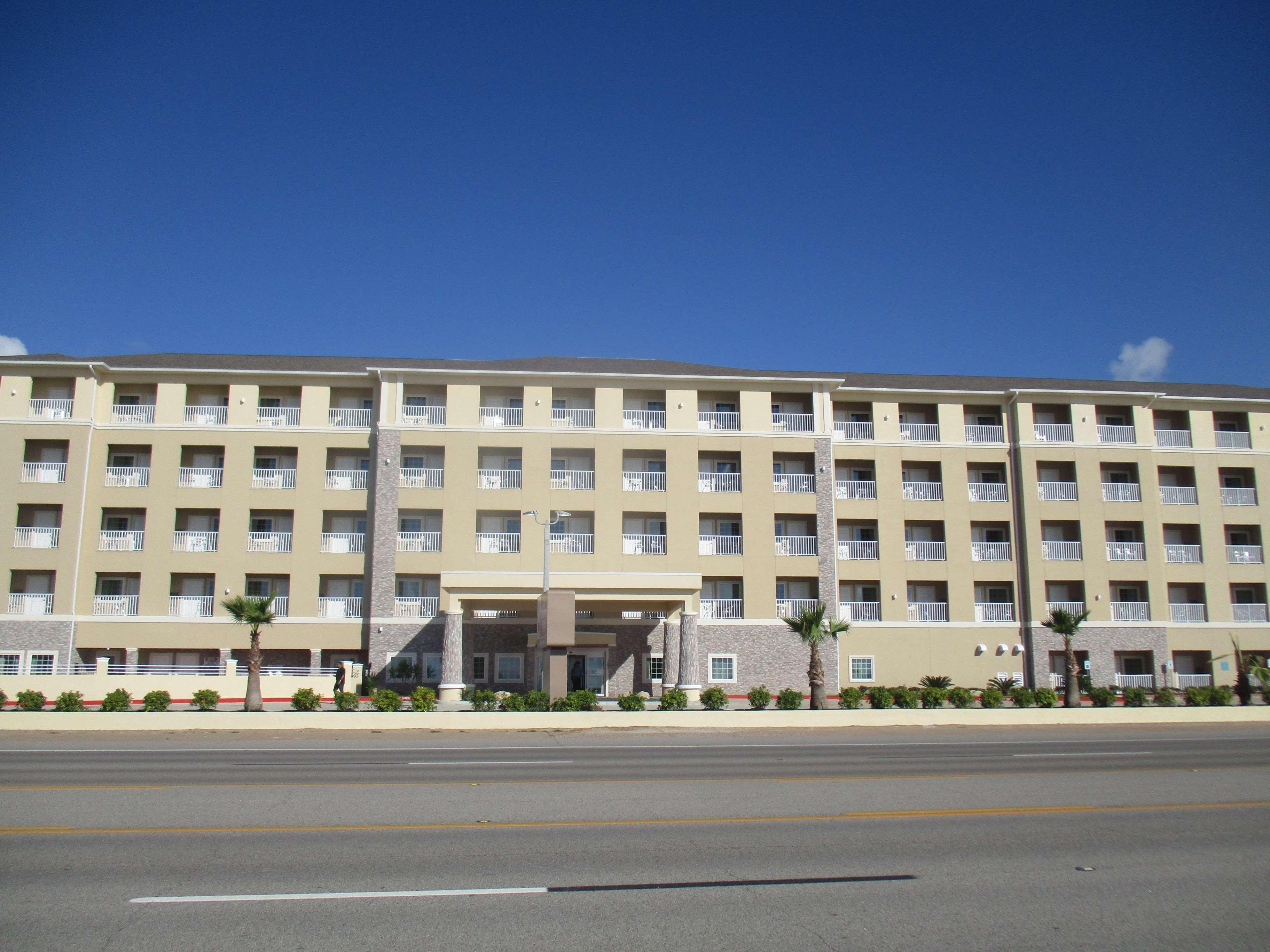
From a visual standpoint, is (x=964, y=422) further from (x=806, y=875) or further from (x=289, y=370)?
(x=806, y=875)

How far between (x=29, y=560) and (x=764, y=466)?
3089 cm

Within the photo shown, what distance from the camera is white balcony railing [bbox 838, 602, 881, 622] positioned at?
41.4 m

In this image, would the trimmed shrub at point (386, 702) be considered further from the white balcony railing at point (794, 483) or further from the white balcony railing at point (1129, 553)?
the white balcony railing at point (1129, 553)

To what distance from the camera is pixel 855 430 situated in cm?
4303

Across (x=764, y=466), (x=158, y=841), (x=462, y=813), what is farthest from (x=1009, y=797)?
(x=764, y=466)

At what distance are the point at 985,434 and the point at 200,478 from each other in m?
35.0

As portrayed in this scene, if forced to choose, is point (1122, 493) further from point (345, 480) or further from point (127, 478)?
point (127, 478)

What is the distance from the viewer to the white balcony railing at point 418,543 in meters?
39.1

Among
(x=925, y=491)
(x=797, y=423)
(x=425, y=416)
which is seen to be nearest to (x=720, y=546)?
(x=797, y=423)

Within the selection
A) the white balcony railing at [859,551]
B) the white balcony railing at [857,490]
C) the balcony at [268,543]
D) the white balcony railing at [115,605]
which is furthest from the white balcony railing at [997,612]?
the white balcony railing at [115,605]

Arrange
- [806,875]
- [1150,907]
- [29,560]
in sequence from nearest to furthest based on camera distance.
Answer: [1150,907] → [806,875] → [29,560]

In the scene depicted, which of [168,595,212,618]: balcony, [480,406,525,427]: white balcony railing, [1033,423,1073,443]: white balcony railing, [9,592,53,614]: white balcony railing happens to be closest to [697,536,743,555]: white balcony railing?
[480,406,525,427]: white balcony railing

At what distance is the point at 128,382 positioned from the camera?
135 ft

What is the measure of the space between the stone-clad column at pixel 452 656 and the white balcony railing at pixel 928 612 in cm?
1966
